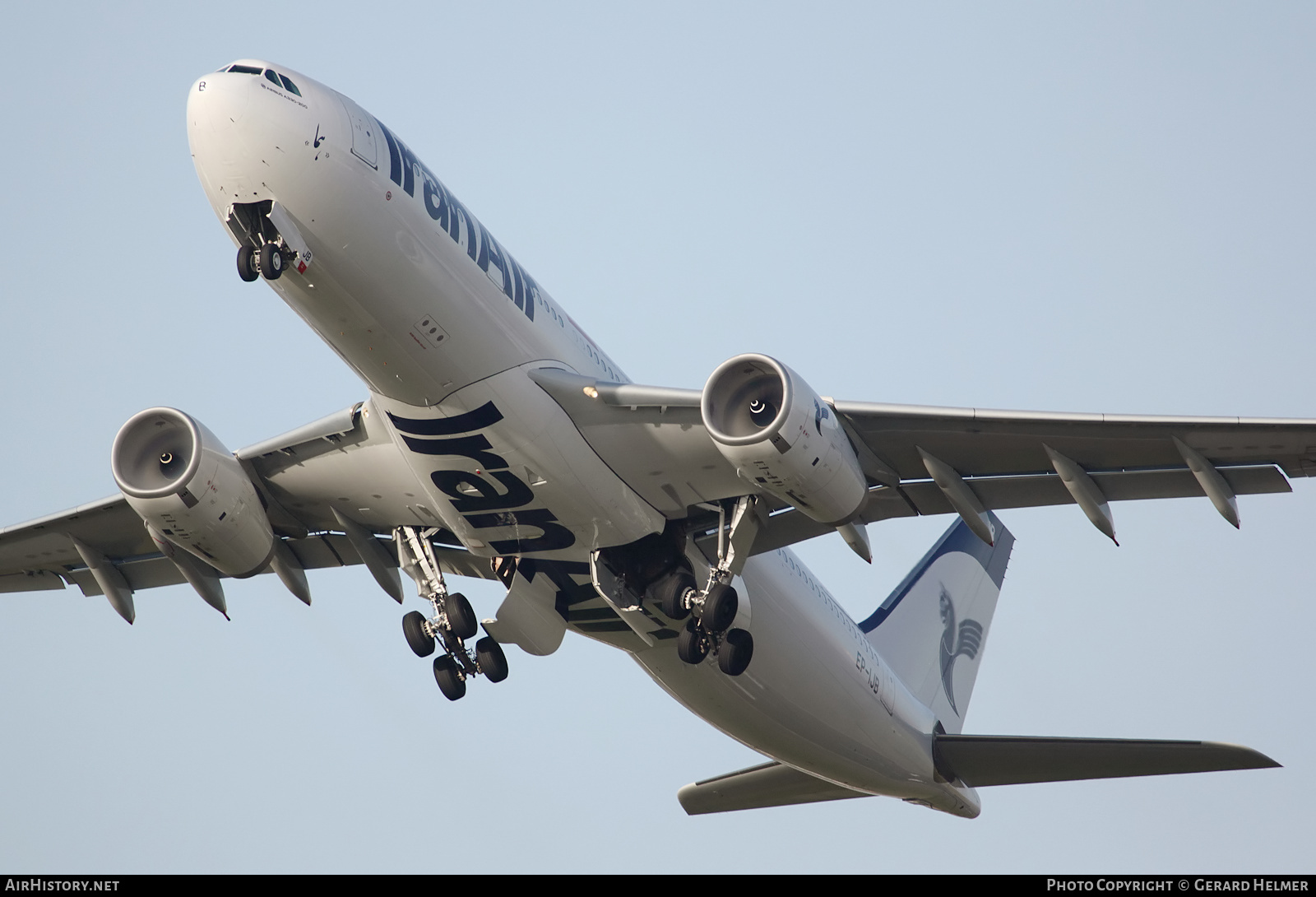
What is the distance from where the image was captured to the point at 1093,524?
17.6 metres

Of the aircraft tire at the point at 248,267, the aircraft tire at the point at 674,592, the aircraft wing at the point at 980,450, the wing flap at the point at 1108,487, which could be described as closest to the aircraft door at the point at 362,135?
the aircraft tire at the point at 248,267

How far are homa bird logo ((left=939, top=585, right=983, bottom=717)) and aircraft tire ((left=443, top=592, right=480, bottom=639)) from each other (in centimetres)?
1089

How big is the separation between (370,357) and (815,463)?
5.36m

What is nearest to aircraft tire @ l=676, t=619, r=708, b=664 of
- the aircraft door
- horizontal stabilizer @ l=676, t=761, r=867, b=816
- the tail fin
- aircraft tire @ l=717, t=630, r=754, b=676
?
aircraft tire @ l=717, t=630, r=754, b=676

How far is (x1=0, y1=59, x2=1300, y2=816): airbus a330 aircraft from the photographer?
Answer: 1547 cm

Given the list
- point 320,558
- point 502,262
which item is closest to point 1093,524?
point 502,262

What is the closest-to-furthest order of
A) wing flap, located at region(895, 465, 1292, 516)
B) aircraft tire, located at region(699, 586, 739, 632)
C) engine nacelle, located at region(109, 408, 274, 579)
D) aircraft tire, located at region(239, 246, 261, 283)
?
aircraft tire, located at region(239, 246, 261, 283)
wing flap, located at region(895, 465, 1292, 516)
aircraft tire, located at region(699, 586, 739, 632)
engine nacelle, located at region(109, 408, 274, 579)

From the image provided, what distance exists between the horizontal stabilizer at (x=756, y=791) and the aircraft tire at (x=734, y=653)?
250 inches

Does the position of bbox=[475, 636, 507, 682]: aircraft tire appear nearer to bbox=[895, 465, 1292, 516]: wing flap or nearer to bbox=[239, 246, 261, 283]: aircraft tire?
bbox=[895, 465, 1292, 516]: wing flap

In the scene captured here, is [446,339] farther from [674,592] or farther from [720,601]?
[720,601]

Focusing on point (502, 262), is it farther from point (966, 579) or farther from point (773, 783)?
point (966, 579)

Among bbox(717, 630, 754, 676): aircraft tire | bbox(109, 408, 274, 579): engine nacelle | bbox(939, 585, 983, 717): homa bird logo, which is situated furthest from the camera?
bbox(939, 585, 983, 717): homa bird logo

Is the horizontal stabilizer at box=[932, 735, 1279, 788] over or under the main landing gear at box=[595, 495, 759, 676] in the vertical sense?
under

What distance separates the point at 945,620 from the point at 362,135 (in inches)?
648
